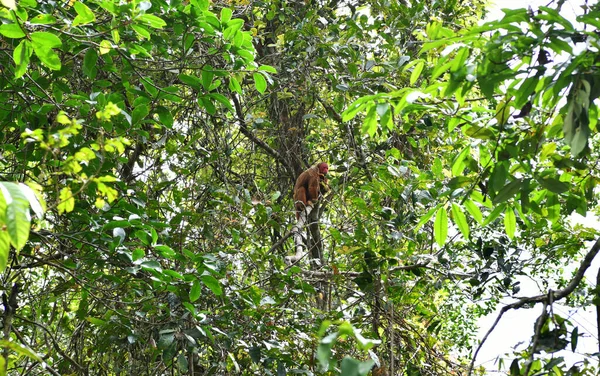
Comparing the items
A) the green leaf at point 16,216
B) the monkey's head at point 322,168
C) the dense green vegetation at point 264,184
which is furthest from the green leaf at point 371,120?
the monkey's head at point 322,168

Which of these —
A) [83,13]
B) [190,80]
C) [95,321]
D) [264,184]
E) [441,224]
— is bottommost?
[95,321]

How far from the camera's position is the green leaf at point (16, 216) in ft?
3.59

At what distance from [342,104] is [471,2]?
8.80 ft

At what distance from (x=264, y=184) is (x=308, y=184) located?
1.33 ft

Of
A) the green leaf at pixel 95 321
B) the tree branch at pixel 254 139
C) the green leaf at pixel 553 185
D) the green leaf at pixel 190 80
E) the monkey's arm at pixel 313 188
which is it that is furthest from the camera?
the monkey's arm at pixel 313 188

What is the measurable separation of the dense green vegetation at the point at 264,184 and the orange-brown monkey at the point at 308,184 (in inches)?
11.7

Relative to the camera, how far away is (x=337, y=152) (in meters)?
4.93

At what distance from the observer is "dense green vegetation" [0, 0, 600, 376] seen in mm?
1721

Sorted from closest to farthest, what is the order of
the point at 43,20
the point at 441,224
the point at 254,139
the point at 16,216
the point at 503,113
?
the point at 16,216 < the point at 503,113 < the point at 441,224 < the point at 43,20 < the point at 254,139

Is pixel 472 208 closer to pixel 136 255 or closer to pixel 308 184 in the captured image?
pixel 136 255

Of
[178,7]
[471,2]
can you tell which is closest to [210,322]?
[178,7]

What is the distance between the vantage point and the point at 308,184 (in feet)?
17.7

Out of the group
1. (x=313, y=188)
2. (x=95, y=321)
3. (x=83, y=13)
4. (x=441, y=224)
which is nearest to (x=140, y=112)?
(x=83, y=13)

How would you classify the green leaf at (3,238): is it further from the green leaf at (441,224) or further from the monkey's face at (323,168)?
the monkey's face at (323,168)
